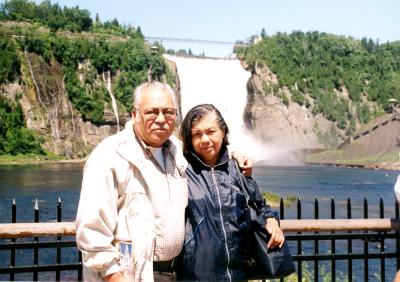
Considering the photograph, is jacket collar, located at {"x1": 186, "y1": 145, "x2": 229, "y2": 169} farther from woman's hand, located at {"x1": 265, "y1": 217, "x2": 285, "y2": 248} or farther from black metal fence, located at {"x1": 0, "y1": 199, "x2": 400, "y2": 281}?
black metal fence, located at {"x1": 0, "y1": 199, "x2": 400, "y2": 281}

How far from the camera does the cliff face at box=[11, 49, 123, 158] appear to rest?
87.1 meters

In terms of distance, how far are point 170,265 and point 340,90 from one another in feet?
435

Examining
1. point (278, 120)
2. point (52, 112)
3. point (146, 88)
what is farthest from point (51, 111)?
point (146, 88)

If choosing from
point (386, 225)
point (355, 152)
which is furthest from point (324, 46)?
point (386, 225)

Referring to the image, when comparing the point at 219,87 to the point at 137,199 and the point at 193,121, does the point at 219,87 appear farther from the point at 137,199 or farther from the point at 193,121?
the point at 137,199

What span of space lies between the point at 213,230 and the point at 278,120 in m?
Result: 113

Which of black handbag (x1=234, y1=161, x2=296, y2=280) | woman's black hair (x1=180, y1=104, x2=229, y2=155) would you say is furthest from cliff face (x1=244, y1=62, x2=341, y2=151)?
black handbag (x1=234, y1=161, x2=296, y2=280)

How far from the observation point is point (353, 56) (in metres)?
142

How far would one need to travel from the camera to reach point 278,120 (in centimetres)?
11575

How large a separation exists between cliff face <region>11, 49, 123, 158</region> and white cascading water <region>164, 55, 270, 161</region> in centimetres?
1469

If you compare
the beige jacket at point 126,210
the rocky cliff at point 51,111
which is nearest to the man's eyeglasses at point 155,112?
the beige jacket at point 126,210

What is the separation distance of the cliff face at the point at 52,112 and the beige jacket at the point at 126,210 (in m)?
84.4

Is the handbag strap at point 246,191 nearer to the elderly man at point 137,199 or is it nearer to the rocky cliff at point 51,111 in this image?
the elderly man at point 137,199

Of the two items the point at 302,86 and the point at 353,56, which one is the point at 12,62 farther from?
the point at 353,56
